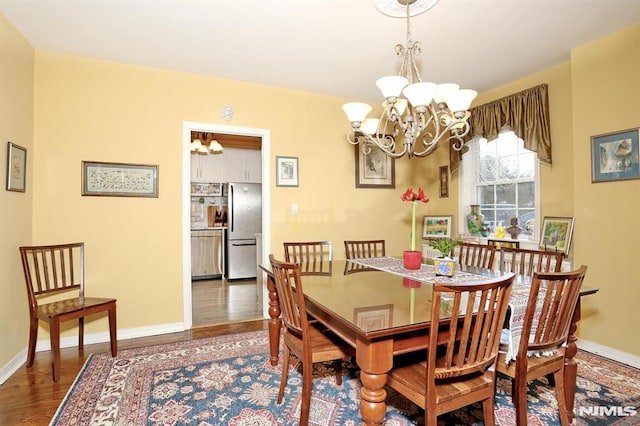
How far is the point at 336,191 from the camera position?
13.3ft

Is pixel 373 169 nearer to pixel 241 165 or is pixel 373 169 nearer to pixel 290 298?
pixel 241 165

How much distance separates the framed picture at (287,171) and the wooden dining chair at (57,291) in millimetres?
1917

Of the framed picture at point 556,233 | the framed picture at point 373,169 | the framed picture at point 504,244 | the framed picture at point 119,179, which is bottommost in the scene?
the framed picture at point 504,244

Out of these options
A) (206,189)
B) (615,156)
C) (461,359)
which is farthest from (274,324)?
(206,189)

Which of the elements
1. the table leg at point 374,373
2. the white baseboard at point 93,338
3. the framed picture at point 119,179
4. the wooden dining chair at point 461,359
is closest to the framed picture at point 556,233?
the wooden dining chair at point 461,359

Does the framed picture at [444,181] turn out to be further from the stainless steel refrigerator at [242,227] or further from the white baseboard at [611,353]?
the stainless steel refrigerator at [242,227]

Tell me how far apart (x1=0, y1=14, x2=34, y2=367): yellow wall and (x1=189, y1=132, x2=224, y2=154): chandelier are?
2279mm

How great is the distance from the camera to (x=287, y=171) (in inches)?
149

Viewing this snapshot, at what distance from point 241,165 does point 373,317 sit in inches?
194

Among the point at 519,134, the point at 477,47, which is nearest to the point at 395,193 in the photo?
the point at 519,134

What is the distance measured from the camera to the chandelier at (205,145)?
16.4ft

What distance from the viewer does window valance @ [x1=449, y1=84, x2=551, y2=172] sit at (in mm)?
Result: 3235

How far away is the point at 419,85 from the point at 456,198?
2797 millimetres

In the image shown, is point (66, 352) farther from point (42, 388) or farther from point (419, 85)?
point (419, 85)
